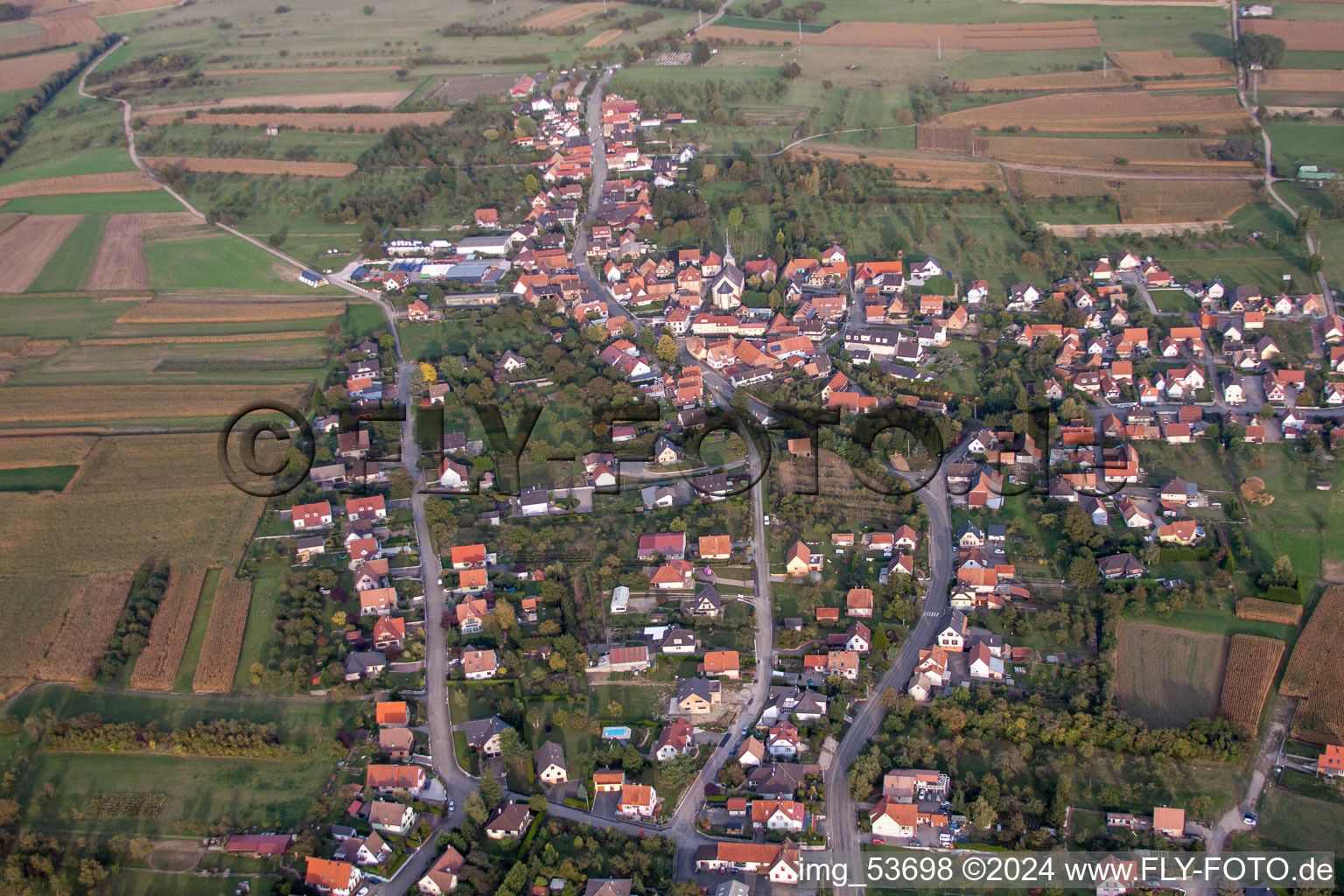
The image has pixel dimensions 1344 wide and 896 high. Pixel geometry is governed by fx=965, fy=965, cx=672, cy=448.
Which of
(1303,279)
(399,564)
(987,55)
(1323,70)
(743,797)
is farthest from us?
(987,55)

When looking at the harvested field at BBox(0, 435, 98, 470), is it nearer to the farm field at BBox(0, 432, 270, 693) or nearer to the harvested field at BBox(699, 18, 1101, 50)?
the farm field at BBox(0, 432, 270, 693)


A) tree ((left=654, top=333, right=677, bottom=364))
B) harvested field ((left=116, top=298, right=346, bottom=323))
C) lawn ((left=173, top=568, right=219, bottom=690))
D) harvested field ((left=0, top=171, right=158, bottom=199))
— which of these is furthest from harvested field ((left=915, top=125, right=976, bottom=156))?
harvested field ((left=0, top=171, right=158, bottom=199))

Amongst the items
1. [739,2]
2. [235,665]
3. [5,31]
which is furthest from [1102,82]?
[5,31]

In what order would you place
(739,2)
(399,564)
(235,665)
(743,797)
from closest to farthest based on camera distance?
(743,797), (235,665), (399,564), (739,2)

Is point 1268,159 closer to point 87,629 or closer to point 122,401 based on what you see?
point 122,401

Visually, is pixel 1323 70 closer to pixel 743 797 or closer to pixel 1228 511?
pixel 1228 511
